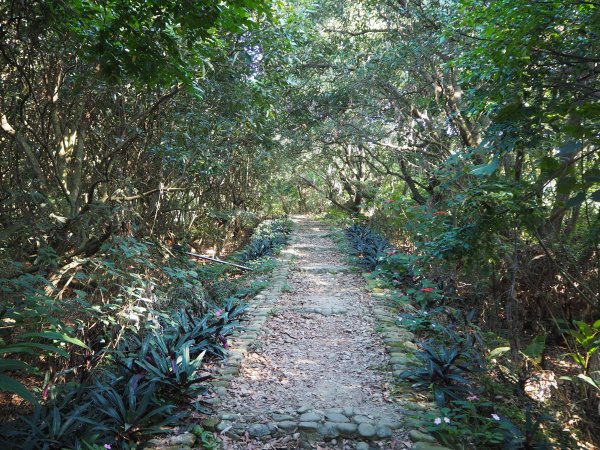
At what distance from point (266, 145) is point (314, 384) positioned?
567 cm

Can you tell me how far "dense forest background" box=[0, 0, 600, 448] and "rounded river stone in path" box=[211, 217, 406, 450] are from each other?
1019 mm

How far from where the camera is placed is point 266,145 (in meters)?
8.45

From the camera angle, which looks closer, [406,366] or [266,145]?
[406,366]

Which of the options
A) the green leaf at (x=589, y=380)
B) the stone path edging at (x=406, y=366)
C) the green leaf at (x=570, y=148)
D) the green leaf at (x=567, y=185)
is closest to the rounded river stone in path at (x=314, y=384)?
the stone path edging at (x=406, y=366)

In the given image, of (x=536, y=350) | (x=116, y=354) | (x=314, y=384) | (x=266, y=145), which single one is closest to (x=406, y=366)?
(x=314, y=384)

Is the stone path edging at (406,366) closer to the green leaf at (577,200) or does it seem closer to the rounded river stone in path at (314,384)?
the rounded river stone in path at (314,384)

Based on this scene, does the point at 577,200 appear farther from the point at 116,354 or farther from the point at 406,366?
the point at 116,354

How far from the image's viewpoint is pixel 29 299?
2.94 m

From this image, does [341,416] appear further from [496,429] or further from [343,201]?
[343,201]

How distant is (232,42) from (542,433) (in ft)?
19.6

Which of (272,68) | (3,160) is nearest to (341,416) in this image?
(272,68)

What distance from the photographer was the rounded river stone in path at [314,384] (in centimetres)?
303

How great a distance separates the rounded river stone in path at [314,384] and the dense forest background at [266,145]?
3.34 ft

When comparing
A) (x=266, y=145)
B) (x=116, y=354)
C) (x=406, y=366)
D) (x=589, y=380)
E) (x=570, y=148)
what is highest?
(x=266, y=145)
